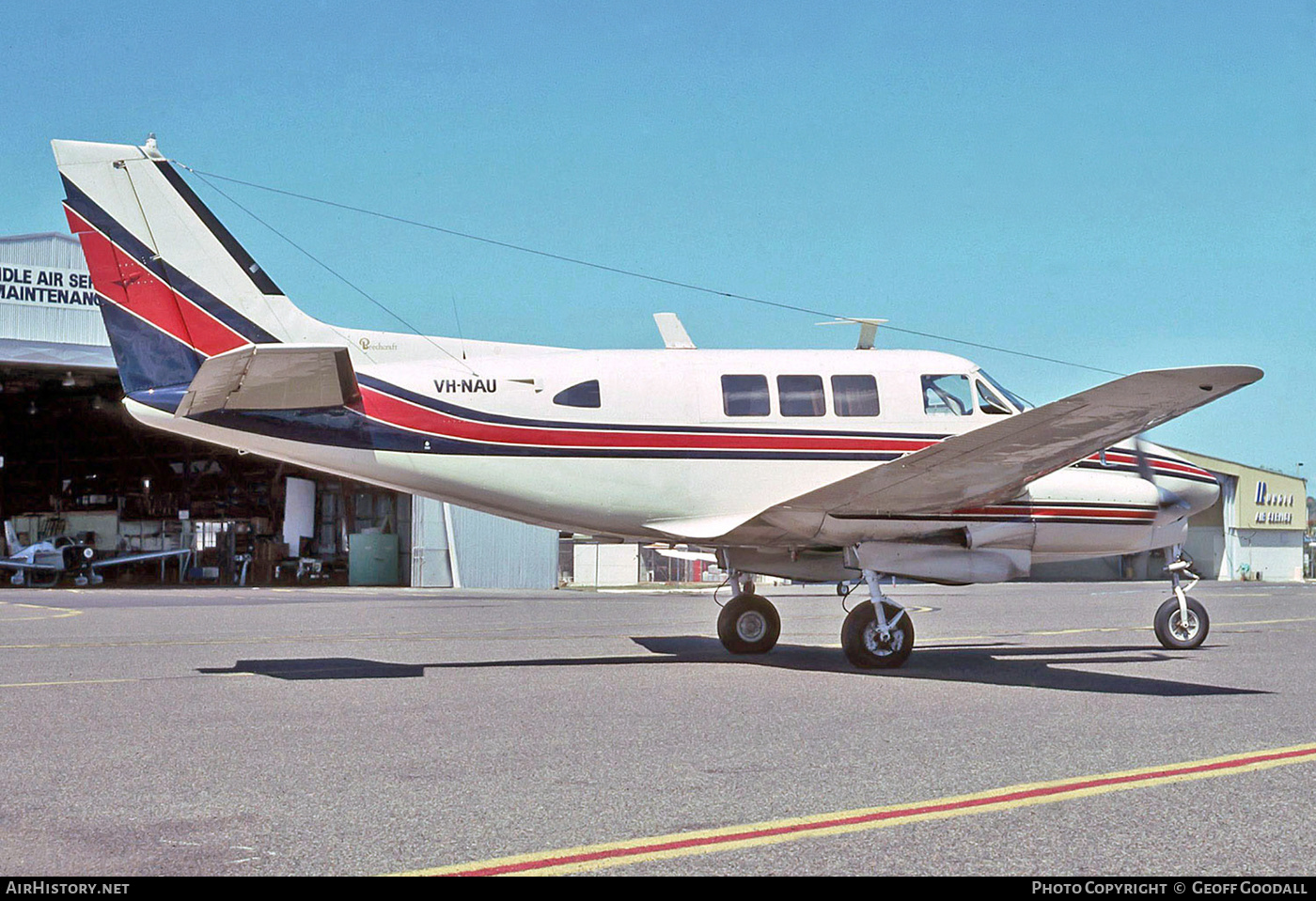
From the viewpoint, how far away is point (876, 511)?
42.3 feet

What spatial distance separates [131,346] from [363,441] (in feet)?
8.53

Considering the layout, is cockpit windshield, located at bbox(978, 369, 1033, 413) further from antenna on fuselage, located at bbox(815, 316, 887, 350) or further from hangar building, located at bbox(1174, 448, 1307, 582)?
hangar building, located at bbox(1174, 448, 1307, 582)

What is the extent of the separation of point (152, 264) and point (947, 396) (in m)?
8.93

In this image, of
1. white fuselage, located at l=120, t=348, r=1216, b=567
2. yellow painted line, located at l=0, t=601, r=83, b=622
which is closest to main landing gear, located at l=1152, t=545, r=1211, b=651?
white fuselage, located at l=120, t=348, r=1216, b=567

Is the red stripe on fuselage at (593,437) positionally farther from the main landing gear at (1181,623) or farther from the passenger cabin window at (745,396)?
the main landing gear at (1181,623)

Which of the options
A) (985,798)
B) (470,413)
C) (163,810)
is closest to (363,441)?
(470,413)

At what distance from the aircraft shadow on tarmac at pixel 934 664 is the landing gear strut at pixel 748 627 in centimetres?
18

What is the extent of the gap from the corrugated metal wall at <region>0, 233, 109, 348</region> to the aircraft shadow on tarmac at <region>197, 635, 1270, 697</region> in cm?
2979

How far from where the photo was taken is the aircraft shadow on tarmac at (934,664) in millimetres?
11586

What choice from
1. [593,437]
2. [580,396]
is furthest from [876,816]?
[580,396]

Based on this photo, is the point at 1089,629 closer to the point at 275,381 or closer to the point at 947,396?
the point at 947,396

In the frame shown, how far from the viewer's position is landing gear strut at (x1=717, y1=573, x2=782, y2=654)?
14.8 m
